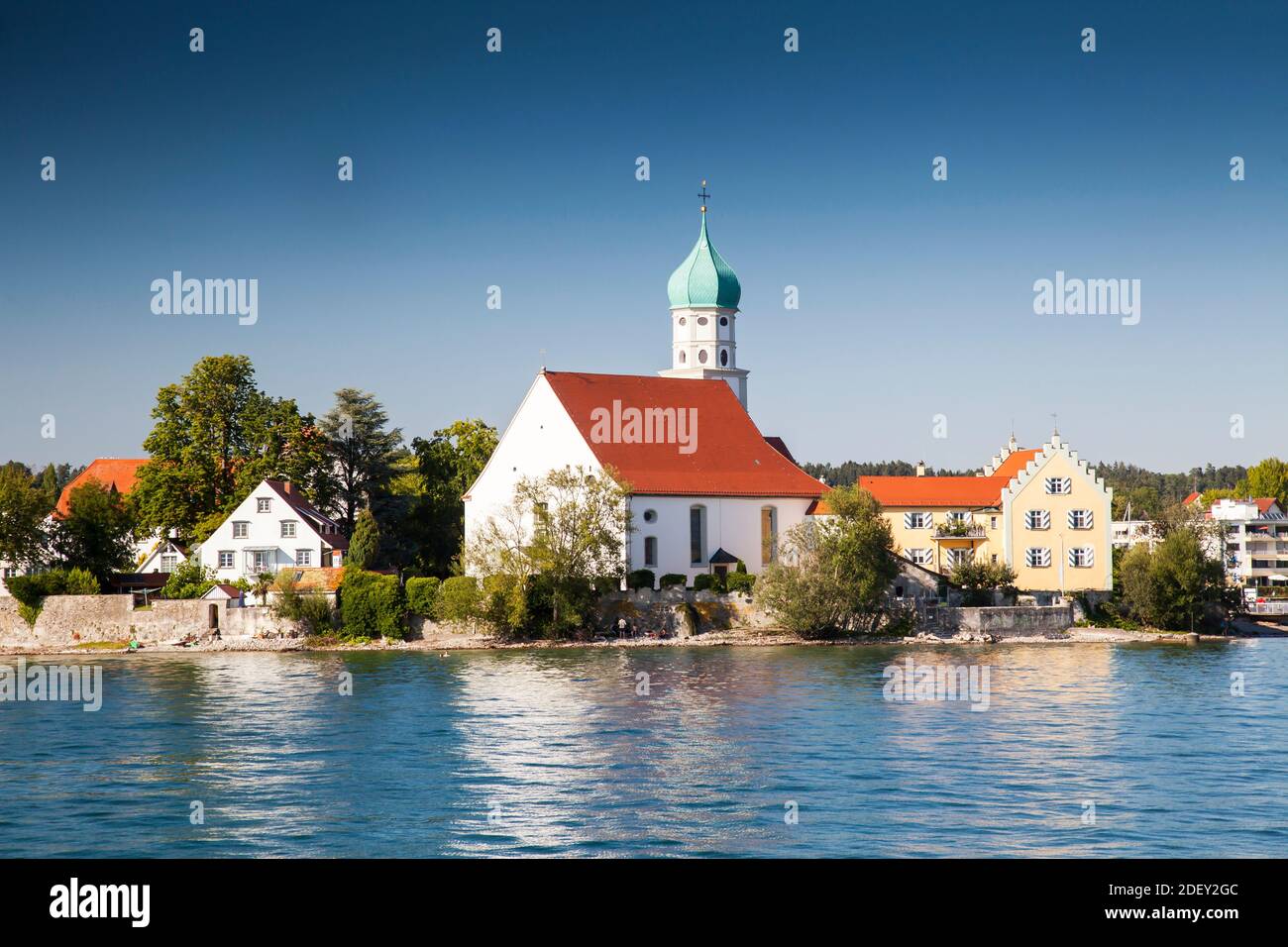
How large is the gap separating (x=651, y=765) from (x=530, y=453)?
4169 cm

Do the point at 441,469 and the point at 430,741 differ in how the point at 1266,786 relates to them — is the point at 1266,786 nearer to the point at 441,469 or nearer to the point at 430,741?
the point at 430,741

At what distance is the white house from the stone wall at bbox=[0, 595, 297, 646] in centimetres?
268

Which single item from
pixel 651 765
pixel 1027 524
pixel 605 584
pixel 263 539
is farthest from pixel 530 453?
pixel 651 765

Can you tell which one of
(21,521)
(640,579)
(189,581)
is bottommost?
(640,579)

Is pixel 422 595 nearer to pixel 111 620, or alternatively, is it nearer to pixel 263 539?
pixel 263 539

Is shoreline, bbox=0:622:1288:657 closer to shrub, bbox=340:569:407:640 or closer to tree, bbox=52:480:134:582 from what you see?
shrub, bbox=340:569:407:640

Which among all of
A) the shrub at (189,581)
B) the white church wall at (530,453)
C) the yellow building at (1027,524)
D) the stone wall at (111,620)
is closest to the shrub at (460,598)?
the white church wall at (530,453)

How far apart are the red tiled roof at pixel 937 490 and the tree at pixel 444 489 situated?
23066mm

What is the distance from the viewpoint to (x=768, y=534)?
74.4 m

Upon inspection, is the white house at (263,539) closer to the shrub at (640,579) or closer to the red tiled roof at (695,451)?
the red tiled roof at (695,451)

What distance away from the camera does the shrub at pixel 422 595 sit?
218 feet

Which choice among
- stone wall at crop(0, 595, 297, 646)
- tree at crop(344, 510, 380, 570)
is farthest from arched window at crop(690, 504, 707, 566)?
stone wall at crop(0, 595, 297, 646)
